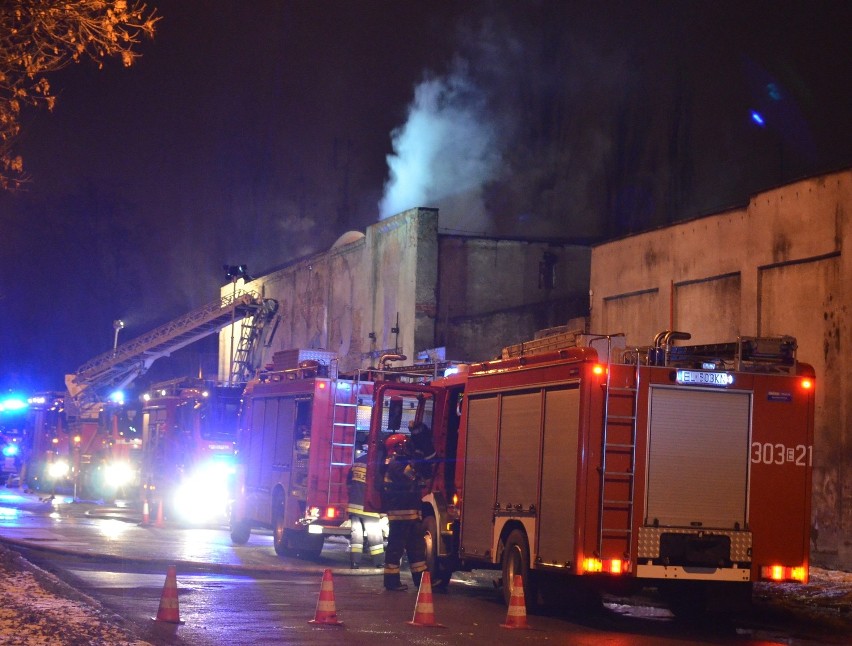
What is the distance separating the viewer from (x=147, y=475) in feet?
92.9

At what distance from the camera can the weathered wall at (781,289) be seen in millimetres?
18406

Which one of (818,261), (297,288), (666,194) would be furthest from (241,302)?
(818,261)

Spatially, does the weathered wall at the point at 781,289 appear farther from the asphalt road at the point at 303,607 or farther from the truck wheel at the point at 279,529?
A: the truck wheel at the point at 279,529

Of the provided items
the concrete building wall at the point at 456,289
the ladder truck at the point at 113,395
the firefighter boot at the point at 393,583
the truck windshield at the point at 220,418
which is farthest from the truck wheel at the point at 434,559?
the ladder truck at the point at 113,395

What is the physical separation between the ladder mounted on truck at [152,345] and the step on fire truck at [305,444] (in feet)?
95.0

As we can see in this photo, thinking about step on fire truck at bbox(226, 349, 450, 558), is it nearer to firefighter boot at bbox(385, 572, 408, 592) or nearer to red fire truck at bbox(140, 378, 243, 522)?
firefighter boot at bbox(385, 572, 408, 592)

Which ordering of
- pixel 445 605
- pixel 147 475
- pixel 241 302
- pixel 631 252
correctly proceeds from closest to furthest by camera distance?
pixel 445 605
pixel 631 252
pixel 147 475
pixel 241 302

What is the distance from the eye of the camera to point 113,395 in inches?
1553

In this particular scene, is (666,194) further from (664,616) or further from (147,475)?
(664,616)

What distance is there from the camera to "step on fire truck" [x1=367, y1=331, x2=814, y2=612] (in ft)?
36.7

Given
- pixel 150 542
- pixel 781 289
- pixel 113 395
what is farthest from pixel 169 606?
pixel 113 395

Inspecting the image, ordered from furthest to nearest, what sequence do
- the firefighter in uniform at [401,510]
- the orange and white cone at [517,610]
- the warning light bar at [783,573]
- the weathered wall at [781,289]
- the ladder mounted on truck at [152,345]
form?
the ladder mounted on truck at [152,345] < the weathered wall at [781,289] < the firefighter in uniform at [401,510] < the warning light bar at [783,573] < the orange and white cone at [517,610]

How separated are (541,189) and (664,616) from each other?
97.4 feet

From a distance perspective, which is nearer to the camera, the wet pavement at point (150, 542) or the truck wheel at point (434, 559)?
the truck wheel at point (434, 559)
